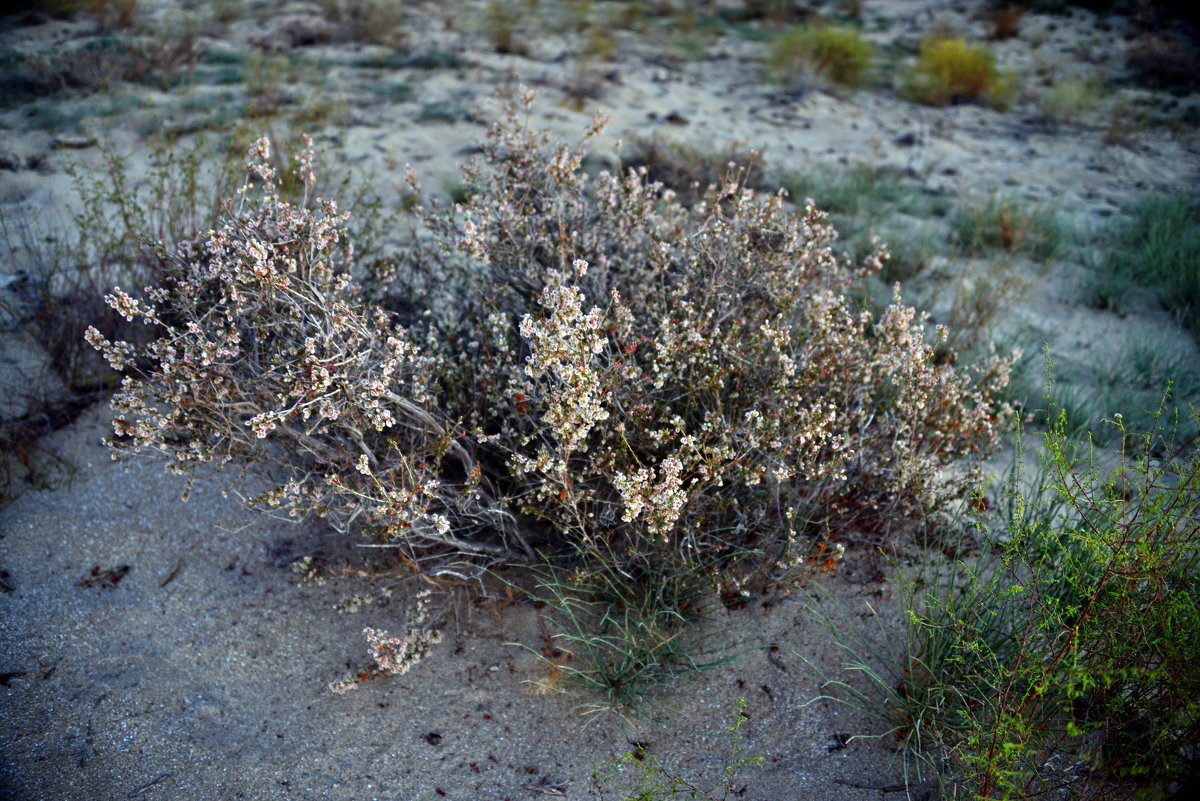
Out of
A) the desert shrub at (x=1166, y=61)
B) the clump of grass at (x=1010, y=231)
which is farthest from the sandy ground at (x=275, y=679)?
the desert shrub at (x=1166, y=61)

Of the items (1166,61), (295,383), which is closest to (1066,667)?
(295,383)

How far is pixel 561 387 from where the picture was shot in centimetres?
257

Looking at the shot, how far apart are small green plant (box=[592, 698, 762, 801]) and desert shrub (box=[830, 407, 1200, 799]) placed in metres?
0.41

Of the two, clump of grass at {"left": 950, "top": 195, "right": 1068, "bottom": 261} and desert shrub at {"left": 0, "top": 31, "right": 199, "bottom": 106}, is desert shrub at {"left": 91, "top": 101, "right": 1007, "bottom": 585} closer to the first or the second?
clump of grass at {"left": 950, "top": 195, "right": 1068, "bottom": 261}

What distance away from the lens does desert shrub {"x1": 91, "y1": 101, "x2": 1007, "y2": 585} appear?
2367mm

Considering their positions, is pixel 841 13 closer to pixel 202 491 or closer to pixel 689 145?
pixel 689 145

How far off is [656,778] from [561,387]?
1194 mm

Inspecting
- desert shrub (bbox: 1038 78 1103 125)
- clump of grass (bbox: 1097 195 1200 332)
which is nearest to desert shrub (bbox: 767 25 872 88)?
desert shrub (bbox: 1038 78 1103 125)

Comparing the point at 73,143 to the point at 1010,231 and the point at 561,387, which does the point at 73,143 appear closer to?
the point at 561,387

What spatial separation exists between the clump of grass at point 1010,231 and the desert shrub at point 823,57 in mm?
3639

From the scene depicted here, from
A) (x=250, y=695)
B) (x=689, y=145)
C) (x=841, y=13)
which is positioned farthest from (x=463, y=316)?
(x=841, y=13)

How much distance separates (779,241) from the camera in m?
3.02

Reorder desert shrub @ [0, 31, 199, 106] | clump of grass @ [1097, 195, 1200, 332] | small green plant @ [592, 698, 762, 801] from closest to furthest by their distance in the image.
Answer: small green plant @ [592, 698, 762, 801], clump of grass @ [1097, 195, 1200, 332], desert shrub @ [0, 31, 199, 106]

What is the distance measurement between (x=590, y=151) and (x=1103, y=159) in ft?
14.4
